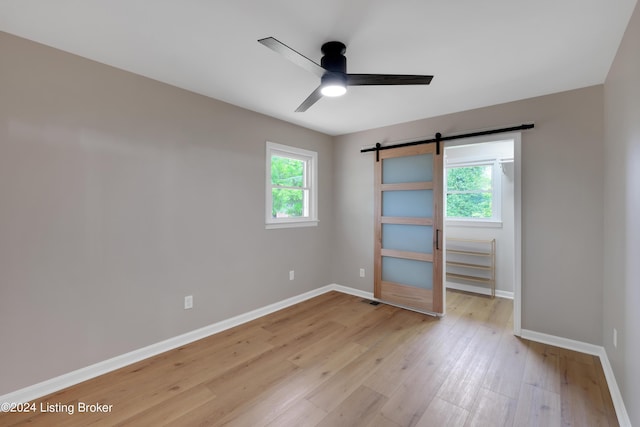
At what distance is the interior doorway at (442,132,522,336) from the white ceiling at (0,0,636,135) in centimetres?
179

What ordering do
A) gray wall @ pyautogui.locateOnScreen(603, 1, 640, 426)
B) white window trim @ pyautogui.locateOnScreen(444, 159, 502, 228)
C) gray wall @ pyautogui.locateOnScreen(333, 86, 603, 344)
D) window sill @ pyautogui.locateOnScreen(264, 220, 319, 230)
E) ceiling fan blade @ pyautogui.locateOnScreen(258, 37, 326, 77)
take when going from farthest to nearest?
1. white window trim @ pyautogui.locateOnScreen(444, 159, 502, 228)
2. window sill @ pyautogui.locateOnScreen(264, 220, 319, 230)
3. gray wall @ pyautogui.locateOnScreen(333, 86, 603, 344)
4. gray wall @ pyautogui.locateOnScreen(603, 1, 640, 426)
5. ceiling fan blade @ pyautogui.locateOnScreen(258, 37, 326, 77)

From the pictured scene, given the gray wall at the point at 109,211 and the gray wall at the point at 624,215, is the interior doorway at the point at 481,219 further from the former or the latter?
the gray wall at the point at 109,211

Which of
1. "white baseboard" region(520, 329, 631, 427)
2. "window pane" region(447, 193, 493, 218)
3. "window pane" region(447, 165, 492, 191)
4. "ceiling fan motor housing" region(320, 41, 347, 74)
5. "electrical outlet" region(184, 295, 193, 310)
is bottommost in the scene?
"white baseboard" region(520, 329, 631, 427)

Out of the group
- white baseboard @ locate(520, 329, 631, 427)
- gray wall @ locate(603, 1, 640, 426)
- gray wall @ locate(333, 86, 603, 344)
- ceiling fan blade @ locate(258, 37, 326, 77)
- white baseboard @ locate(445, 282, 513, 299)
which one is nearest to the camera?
ceiling fan blade @ locate(258, 37, 326, 77)

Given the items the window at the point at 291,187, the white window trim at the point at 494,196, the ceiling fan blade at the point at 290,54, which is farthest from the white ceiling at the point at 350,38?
the white window trim at the point at 494,196

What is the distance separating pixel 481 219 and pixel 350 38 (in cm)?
384

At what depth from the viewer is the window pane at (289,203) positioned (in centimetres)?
374

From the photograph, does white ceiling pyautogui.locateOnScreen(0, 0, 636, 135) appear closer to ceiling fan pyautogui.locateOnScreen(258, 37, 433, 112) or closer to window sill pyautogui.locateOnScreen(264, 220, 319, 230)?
ceiling fan pyautogui.locateOnScreen(258, 37, 433, 112)

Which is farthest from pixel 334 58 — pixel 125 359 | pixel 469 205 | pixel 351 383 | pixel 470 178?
pixel 469 205

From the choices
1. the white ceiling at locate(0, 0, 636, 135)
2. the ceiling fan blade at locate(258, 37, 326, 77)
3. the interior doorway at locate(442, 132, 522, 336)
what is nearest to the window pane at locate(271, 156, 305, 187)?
the white ceiling at locate(0, 0, 636, 135)

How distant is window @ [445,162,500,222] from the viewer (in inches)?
172

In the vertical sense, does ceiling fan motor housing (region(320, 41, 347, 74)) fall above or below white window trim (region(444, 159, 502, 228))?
above

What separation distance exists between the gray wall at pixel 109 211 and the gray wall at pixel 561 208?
3037 millimetres

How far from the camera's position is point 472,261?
14.8 ft
